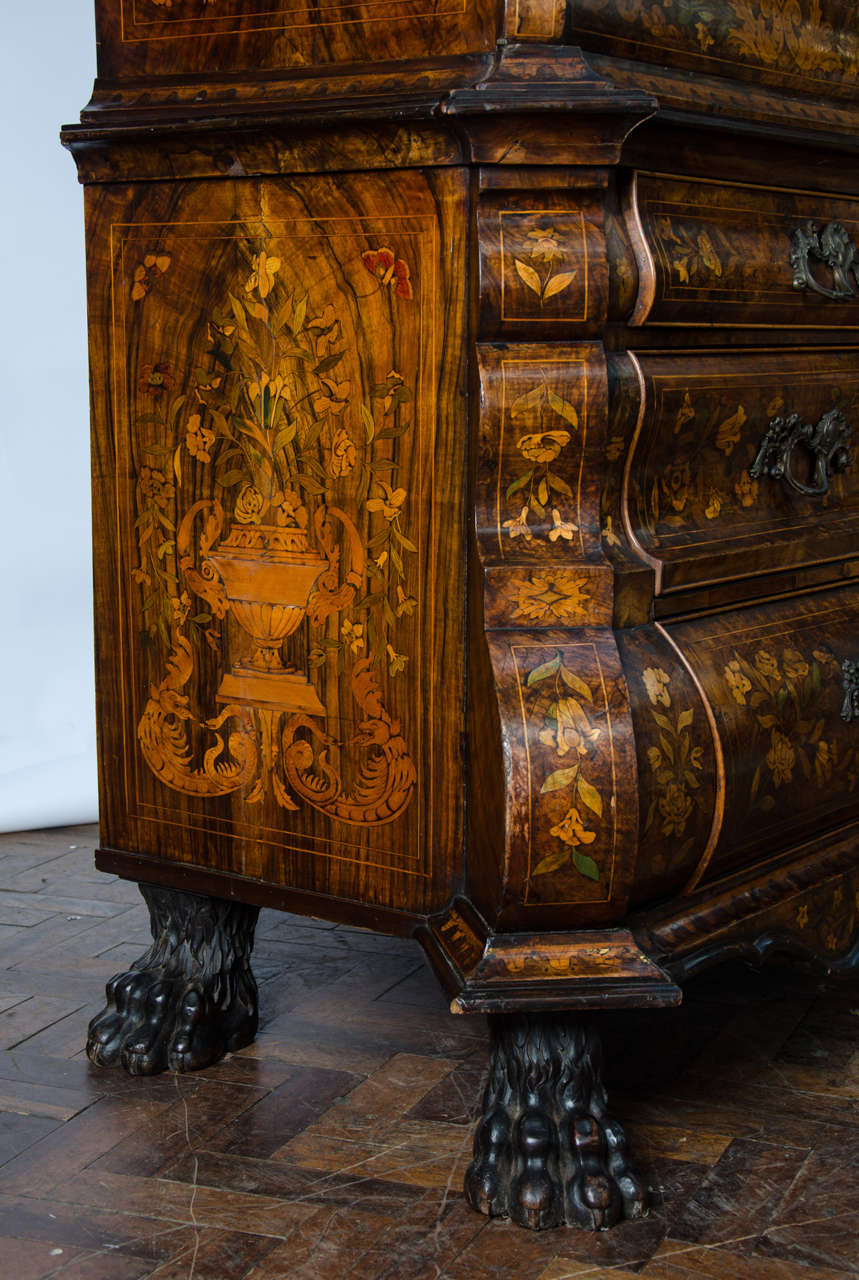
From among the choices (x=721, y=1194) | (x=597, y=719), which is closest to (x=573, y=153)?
(x=597, y=719)

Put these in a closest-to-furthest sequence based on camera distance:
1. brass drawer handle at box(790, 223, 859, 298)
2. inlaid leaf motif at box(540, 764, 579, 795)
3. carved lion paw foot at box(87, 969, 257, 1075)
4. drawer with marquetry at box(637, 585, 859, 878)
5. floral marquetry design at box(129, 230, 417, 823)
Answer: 1. inlaid leaf motif at box(540, 764, 579, 795)
2. drawer with marquetry at box(637, 585, 859, 878)
3. floral marquetry design at box(129, 230, 417, 823)
4. brass drawer handle at box(790, 223, 859, 298)
5. carved lion paw foot at box(87, 969, 257, 1075)

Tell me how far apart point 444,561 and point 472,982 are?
0.48 m

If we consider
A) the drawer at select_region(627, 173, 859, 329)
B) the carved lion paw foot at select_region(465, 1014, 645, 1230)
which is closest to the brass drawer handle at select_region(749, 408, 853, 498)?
the drawer at select_region(627, 173, 859, 329)

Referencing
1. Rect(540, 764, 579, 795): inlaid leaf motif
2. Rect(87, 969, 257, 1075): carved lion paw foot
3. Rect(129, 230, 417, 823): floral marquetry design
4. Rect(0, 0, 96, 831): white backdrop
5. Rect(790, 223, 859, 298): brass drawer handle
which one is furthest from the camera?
Rect(0, 0, 96, 831): white backdrop

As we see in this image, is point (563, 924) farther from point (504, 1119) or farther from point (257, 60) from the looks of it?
point (257, 60)

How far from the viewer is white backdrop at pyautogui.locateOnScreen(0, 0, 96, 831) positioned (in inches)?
147

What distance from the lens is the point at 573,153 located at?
5.86ft

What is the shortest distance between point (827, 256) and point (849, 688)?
22.4 inches

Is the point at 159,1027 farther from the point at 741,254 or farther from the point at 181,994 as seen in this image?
the point at 741,254

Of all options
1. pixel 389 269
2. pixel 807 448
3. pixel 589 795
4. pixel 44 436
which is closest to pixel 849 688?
pixel 807 448

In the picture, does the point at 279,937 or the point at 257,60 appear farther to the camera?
the point at 279,937

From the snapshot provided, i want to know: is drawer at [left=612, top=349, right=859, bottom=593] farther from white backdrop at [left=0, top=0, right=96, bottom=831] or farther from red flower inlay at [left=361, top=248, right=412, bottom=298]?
white backdrop at [left=0, top=0, right=96, bottom=831]

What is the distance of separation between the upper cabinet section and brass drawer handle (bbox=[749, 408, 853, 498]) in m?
0.43

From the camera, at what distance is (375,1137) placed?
6.93 feet
